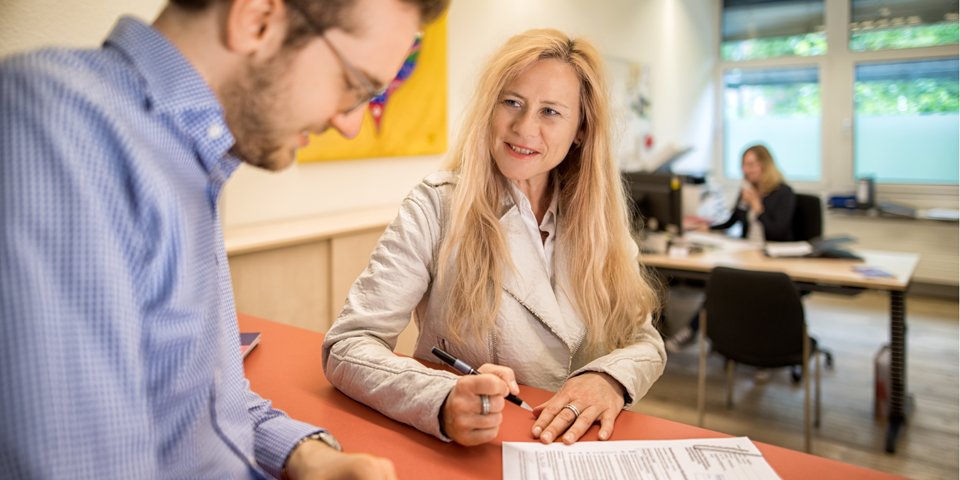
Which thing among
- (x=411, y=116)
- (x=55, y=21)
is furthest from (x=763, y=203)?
(x=55, y=21)

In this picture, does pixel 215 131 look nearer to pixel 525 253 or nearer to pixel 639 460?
pixel 639 460

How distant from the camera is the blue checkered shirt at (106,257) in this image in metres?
0.51

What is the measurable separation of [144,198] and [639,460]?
83 cm

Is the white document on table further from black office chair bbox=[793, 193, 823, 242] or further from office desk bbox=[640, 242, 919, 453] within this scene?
black office chair bbox=[793, 193, 823, 242]

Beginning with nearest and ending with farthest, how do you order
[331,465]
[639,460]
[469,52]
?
[331,465], [639,460], [469,52]

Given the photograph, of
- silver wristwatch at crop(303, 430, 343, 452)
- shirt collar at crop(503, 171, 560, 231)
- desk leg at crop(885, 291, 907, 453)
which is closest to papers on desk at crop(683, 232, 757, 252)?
desk leg at crop(885, 291, 907, 453)

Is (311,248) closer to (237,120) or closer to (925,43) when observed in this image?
(237,120)

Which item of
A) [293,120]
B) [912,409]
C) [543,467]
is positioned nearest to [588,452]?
[543,467]

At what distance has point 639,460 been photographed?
1.08 meters

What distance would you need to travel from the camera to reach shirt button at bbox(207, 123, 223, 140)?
64cm

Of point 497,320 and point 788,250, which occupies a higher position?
point 497,320

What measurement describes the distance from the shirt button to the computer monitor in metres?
3.67

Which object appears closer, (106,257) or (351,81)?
(106,257)

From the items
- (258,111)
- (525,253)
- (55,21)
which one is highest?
(55,21)
